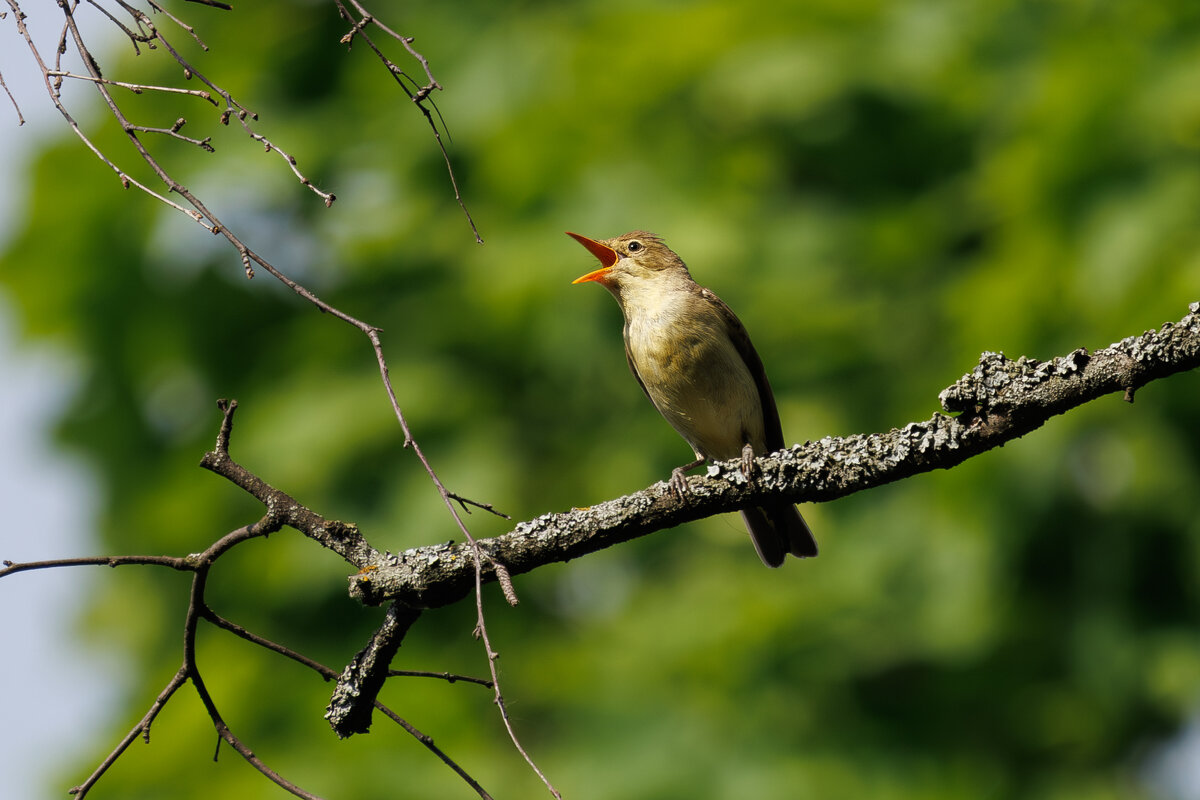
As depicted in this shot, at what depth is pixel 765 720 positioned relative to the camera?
6457 mm

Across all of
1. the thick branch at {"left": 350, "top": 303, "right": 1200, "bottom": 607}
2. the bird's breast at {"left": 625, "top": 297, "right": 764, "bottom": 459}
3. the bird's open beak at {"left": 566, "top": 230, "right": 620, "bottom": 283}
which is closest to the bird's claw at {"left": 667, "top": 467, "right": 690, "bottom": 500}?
the thick branch at {"left": 350, "top": 303, "right": 1200, "bottom": 607}

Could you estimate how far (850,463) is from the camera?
2805 mm

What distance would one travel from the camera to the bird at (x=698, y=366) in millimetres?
5535

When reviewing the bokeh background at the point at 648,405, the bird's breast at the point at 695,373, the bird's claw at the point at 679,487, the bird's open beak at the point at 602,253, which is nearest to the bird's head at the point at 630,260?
the bird's open beak at the point at 602,253

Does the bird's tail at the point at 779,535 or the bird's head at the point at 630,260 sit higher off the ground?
the bird's head at the point at 630,260

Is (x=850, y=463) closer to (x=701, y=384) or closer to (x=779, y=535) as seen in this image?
(x=701, y=384)

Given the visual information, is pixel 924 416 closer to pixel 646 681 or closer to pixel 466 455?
pixel 646 681

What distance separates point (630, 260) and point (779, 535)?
4.97 ft

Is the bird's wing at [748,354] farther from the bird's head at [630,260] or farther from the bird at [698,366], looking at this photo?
the bird's head at [630,260]

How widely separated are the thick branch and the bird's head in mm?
2927

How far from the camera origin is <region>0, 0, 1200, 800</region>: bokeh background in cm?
635

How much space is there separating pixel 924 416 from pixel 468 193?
365cm

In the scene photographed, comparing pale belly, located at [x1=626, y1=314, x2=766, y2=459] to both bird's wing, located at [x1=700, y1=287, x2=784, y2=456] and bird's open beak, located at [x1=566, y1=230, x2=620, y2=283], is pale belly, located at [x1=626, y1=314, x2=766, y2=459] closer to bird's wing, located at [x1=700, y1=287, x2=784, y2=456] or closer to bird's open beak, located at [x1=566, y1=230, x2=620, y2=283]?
bird's wing, located at [x1=700, y1=287, x2=784, y2=456]

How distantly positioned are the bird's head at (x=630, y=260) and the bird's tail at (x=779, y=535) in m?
1.25
